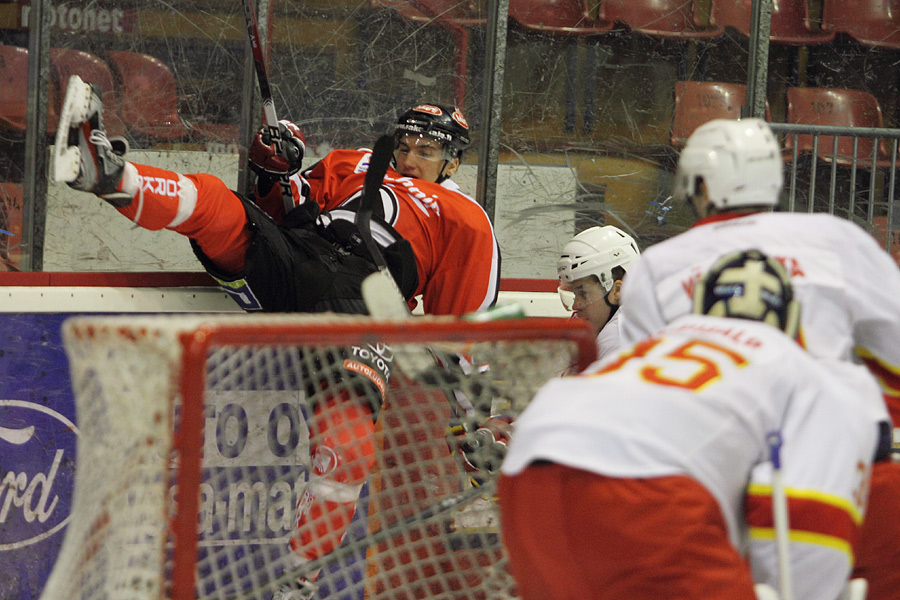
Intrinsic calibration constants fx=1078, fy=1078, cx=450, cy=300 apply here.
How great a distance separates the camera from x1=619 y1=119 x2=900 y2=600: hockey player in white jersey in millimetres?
1722

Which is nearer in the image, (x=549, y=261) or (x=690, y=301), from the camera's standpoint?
(x=690, y=301)

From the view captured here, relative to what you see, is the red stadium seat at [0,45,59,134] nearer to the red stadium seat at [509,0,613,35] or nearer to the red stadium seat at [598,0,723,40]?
the red stadium seat at [509,0,613,35]

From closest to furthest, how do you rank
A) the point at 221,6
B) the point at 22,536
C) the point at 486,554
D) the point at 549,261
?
1. the point at 486,554
2. the point at 22,536
3. the point at 221,6
4. the point at 549,261

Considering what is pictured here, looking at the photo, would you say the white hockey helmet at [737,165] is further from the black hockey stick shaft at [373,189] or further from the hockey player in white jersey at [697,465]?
the black hockey stick shaft at [373,189]

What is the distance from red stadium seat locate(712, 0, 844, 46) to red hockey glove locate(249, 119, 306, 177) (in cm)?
163

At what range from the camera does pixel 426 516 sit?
8.06ft

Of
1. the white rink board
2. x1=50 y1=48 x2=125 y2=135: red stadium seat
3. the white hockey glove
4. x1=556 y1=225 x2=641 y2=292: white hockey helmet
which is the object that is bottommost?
the white hockey glove

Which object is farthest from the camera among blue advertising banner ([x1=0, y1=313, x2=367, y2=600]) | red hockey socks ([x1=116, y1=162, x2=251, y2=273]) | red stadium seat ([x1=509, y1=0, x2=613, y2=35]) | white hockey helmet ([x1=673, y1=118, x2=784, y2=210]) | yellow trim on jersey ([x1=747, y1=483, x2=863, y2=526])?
red stadium seat ([x1=509, y1=0, x2=613, y2=35])

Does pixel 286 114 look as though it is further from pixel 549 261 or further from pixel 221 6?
pixel 549 261

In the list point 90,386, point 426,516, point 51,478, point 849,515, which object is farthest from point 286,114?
point 849,515

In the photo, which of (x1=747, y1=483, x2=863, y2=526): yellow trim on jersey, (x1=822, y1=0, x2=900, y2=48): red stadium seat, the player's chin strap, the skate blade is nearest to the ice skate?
the skate blade

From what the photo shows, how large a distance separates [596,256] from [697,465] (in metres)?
1.80

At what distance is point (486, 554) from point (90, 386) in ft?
3.13

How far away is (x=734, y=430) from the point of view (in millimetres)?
1501
